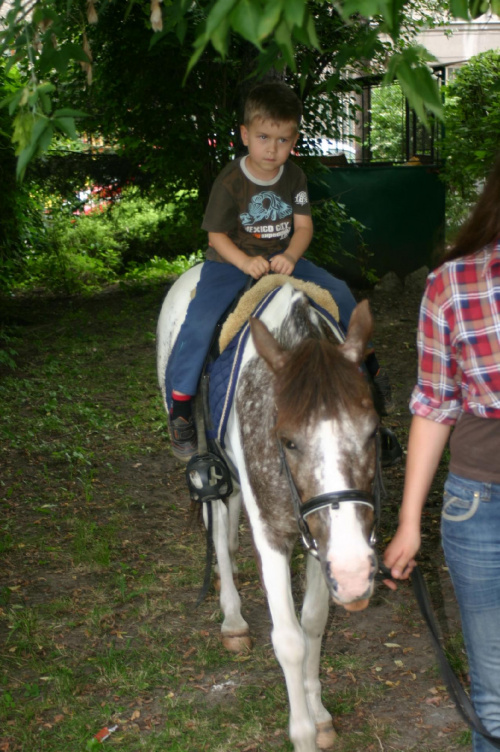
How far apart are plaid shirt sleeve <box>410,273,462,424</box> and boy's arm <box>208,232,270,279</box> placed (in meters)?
1.36

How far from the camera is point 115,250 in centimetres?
1356

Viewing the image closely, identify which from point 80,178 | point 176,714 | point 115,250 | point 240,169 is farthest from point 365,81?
point 176,714

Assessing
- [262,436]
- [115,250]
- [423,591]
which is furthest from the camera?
[115,250]

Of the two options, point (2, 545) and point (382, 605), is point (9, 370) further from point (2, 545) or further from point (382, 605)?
point (382, 605)

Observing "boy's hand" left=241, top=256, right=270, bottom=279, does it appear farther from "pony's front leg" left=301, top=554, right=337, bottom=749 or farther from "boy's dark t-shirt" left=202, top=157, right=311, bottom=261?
"pony's front leg" left=301, top=554, right=337, bottom=749

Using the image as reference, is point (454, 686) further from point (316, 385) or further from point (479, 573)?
point (316, 385)

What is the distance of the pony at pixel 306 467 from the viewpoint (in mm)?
2326

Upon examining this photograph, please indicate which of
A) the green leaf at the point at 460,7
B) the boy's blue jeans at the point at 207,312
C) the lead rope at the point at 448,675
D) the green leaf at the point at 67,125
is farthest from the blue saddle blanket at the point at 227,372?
the green leaf at the point at 460,7

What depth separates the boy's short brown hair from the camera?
348 centimetres

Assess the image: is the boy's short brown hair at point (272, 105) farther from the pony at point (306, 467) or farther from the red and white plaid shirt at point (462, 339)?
the red and white plaid shirt at point (462, 339)

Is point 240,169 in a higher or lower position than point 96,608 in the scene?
higher

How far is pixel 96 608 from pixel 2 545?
3.27 ft

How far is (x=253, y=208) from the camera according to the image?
3.68m

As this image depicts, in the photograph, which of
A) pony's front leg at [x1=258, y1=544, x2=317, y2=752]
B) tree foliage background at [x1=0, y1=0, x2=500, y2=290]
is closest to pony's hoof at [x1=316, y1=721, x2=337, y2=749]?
pony's front leg at [x1=258, y1=544, x2=317, y2=752]
